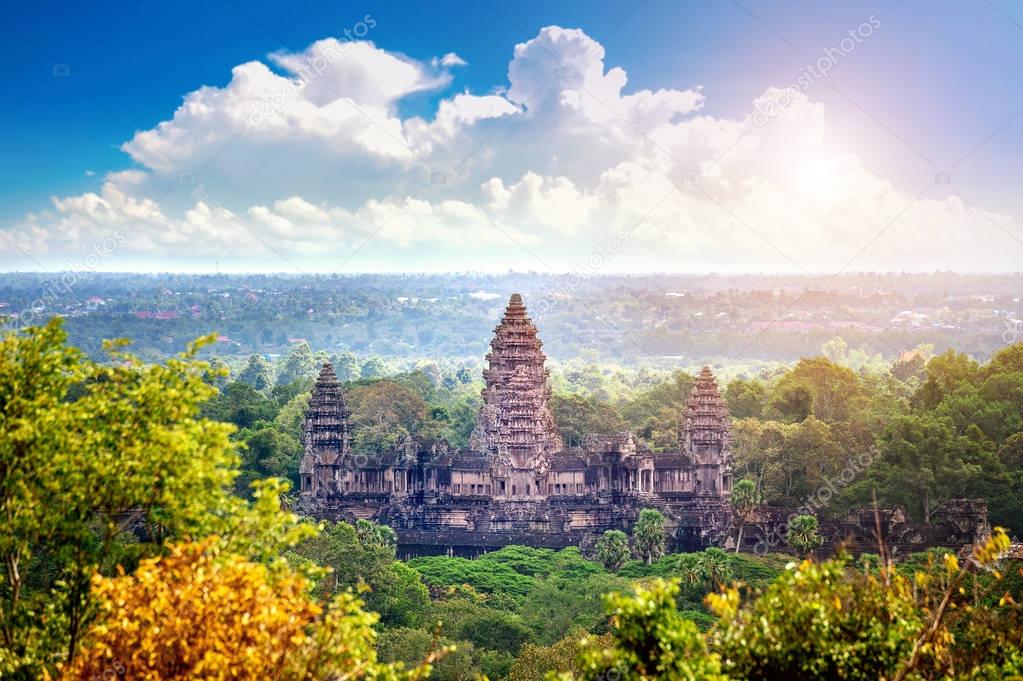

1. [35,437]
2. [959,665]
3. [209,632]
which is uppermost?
[35,437]

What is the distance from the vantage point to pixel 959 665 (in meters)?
17.0

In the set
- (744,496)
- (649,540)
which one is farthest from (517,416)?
(744,496)

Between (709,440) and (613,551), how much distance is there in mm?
10811

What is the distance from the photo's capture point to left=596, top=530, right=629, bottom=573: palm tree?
4362 centimetres

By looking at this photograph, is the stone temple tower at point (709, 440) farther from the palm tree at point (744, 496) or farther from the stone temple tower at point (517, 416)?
the stone temple tower at point (517, 416)

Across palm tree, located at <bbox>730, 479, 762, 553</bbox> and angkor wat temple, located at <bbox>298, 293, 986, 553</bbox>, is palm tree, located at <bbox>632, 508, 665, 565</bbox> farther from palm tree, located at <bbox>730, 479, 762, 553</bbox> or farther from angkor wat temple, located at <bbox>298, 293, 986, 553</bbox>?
palm tree, located at <bbox>730, 479, 762, 553</bbox>

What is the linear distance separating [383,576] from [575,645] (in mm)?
10510

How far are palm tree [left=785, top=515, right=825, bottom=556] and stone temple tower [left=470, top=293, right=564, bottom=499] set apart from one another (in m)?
12.3

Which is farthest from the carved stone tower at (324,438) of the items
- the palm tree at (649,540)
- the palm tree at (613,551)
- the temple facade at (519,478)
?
the palm tree at (649,540)

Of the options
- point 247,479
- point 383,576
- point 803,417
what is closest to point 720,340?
point 803,417

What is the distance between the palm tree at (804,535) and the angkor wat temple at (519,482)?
3826mm

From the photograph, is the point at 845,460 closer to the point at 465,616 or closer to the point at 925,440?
the point at 925,440

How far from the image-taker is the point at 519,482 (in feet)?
169

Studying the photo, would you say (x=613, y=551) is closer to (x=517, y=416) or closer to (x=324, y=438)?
(x=517, y=416)
